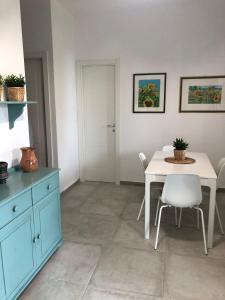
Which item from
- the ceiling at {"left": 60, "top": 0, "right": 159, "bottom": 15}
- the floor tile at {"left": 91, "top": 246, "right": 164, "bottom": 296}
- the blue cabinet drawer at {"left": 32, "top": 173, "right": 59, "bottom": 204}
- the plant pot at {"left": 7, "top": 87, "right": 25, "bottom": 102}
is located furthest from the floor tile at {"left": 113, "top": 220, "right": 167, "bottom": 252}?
the ceiling at {"left": 60, "top": 0, "right": 159, "bottom": 15}

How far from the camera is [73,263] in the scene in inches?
91.5

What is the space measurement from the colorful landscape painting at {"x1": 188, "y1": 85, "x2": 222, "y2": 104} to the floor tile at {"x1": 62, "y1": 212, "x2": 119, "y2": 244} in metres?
2.22

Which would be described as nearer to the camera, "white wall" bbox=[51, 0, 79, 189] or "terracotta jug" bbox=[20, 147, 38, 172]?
"terracotta jug" bbox=[20, 147, 38, 172]

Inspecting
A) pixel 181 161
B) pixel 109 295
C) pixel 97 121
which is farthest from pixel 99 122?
pixel 109 295

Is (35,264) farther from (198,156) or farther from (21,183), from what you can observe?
(198,156)

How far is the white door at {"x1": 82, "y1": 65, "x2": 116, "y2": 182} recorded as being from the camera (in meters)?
4.29

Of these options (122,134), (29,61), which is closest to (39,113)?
(29,61)

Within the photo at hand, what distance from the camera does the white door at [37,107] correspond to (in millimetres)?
3682

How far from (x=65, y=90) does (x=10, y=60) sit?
5.45ft

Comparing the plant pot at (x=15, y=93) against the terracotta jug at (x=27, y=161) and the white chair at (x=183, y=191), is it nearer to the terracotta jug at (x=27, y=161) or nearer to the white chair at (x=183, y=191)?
the terracotta jug at (x=27, y=161)

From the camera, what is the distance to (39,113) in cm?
377

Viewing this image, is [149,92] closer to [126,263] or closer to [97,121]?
→ [97,121]

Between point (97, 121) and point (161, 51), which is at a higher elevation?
point (161, 51)

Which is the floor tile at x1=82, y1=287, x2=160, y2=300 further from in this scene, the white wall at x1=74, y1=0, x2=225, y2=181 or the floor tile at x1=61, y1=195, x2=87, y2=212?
the white wall at x1=74, y1=0, x2=225, y2=181
